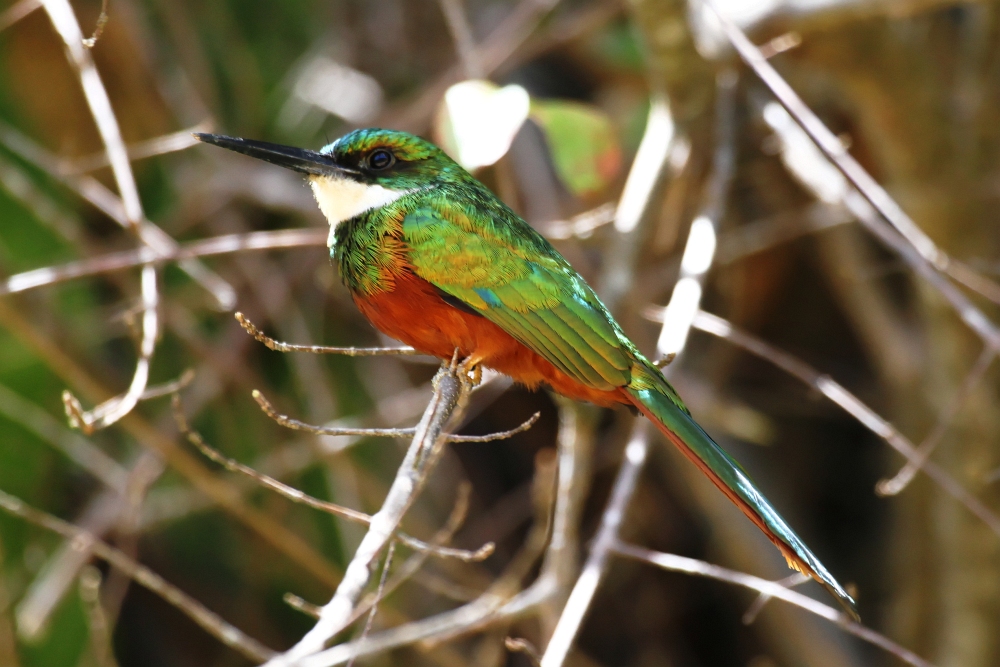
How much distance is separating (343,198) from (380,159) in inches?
5.0

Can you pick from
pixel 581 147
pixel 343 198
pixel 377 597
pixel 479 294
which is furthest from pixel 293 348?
pixel 581 147

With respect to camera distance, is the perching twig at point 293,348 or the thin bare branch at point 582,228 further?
the thin bare branch at point 582,228

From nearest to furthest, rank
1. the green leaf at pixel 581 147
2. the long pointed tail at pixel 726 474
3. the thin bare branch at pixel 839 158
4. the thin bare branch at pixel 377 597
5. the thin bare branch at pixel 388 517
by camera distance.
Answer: the thin bare branch at pixel 388 517
the thin bare branch at pixel 377 597
the long pointed tail at pixel 726 474
the thin bare branch at pixel 839 158
the green leaf at pixel 581 147

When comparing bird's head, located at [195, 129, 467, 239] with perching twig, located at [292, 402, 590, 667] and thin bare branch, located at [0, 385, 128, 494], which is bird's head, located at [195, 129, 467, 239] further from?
thin bare branch, located at [0, 385, 128, 494]

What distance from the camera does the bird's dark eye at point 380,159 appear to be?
76.5 inches

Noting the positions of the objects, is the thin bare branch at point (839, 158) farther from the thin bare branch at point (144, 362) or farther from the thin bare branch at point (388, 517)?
the thin bare branch at point (144, 362)

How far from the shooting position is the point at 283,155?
1744 mm

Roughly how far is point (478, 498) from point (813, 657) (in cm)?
124

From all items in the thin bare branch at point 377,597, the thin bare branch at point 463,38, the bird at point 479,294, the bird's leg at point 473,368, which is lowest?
the thin bare branch at point 377,597

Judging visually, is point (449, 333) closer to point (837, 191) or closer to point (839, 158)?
point (839, 158)

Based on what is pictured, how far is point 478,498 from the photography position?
3.48 m

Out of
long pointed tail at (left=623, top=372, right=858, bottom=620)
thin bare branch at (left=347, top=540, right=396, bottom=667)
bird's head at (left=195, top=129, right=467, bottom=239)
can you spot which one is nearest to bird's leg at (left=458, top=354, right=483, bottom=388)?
long pointed tail at (left=623, top=372, right=858, bottom=620)

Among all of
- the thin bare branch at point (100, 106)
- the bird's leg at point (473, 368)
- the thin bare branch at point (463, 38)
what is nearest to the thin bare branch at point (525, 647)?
the bird's leg at point (473, 368)

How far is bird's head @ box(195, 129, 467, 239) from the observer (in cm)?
188
